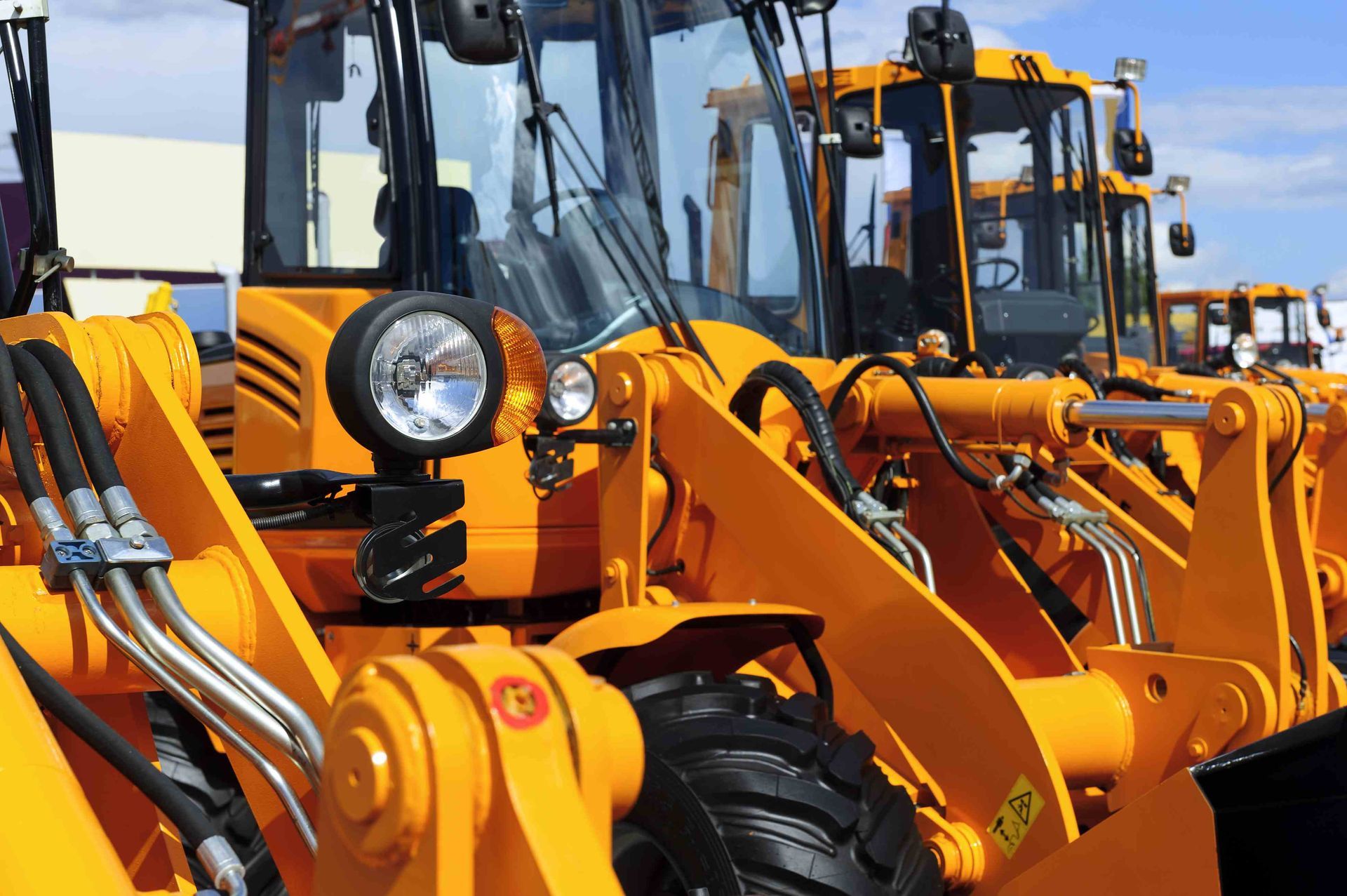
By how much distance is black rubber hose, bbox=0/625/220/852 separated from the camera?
5.14 ft

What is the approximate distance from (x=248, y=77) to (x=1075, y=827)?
10.4 feet

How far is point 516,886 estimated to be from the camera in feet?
3.95

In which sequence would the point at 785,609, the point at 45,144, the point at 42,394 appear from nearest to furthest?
the point at 42,394, the point at 45,144, the point at 785,609

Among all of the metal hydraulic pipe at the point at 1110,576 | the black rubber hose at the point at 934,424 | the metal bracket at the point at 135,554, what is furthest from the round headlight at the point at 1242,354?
the metal bracket at the point at 135,554

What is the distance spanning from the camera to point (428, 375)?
1.90 meters

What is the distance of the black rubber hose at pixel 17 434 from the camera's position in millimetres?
1825

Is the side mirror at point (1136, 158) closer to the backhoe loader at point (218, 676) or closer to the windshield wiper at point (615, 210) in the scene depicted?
the windshield wiper at point (615, 210)

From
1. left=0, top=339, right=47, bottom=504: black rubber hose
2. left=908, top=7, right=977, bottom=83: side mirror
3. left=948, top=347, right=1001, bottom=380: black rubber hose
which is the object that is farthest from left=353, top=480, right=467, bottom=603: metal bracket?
left=908, top=7, right=977, bottom=83: side mirror

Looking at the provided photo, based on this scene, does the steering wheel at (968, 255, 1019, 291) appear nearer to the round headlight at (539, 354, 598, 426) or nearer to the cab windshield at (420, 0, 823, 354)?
the cab windshield at (420, 0, 823, 354)

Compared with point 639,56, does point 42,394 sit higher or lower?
lower

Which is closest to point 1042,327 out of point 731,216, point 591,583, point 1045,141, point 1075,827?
point 1045,141

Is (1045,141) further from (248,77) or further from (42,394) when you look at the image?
(42,394)

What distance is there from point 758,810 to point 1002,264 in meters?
7.33

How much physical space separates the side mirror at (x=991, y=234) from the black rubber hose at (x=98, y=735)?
822 centimetres
